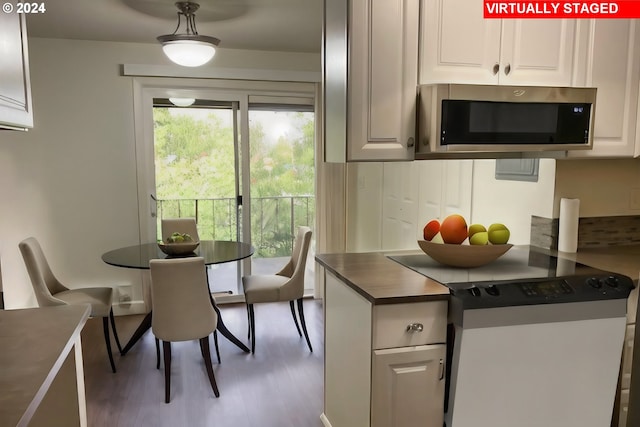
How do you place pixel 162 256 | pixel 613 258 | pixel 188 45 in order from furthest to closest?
pixel 162 256 < pixel 188 45 < pixel 613 258

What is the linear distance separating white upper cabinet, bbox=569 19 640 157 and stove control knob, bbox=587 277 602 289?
2.11 feet

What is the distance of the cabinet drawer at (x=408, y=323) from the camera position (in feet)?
5.74

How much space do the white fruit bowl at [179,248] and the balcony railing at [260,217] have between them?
1.33 meters

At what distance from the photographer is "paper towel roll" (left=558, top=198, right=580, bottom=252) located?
2.41 metres

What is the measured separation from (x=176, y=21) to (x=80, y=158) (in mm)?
1535

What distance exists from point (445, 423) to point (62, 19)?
3.59 meters

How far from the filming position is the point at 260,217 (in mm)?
4789

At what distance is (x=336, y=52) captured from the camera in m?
2.06

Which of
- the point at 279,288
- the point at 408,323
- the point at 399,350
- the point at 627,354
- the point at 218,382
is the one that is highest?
the point at 408,323

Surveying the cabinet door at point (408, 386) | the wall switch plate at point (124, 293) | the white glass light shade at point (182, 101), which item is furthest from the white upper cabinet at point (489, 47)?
the wall switch plate at point (124, 293)

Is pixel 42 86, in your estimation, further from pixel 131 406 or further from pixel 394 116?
pixel 394 116

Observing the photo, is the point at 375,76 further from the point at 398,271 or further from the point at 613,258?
the point at 613,258

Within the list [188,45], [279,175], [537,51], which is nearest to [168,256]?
[188,45]

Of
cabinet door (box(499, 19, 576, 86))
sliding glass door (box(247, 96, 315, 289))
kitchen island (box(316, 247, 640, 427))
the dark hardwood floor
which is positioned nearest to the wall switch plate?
the dark hardwood floor
